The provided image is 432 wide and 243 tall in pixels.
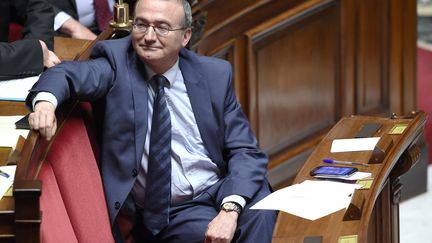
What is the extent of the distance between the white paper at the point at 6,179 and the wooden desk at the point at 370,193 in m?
0.70

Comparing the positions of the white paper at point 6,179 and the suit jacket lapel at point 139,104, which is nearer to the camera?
the white paper at point 6,179

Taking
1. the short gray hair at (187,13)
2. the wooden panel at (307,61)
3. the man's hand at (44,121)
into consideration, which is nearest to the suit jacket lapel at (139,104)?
the short gray hair at (187,13)

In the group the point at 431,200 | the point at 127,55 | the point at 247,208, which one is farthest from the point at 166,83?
the point at 431,200

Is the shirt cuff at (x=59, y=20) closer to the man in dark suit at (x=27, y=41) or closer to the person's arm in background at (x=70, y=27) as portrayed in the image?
the person's arm in background at (x=70, y=27)

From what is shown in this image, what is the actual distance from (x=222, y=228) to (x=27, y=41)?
35.0 inches

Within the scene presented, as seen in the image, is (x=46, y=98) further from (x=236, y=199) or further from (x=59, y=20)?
(x=59, y=20)

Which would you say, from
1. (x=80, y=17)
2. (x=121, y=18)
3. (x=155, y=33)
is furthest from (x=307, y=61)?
(x=155, y=33)

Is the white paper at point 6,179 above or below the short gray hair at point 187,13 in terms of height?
below

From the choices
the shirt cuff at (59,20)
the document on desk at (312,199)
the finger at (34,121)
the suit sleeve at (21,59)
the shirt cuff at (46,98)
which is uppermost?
the shirt cuff at (59,20)

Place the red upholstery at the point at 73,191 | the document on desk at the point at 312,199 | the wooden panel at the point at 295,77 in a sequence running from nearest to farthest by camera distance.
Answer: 1. the red upholstery at the point at 73,191
2. the document on desk at the point at 312,199
3. the wooden panel at the point at 295,77

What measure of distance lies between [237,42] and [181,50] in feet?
4.56

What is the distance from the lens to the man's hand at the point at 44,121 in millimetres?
2654

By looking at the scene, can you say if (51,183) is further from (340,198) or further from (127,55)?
(340,198)

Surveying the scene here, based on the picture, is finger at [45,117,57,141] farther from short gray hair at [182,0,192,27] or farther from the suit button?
short gray hair at [182,0,192,27]
